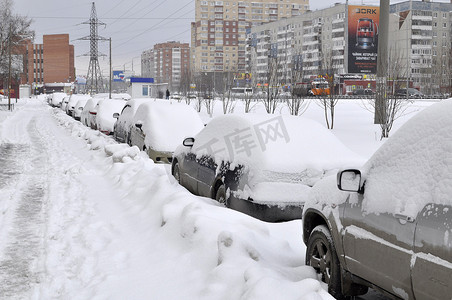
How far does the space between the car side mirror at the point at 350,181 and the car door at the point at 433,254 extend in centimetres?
Answer: 78

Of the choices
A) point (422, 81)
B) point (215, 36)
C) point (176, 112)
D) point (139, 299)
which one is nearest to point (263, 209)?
point (139, 299)

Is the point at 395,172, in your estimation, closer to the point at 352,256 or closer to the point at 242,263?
the point at 352,256

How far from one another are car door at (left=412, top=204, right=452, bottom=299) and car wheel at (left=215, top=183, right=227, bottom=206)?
13.3 ft

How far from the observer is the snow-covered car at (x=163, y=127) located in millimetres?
12734

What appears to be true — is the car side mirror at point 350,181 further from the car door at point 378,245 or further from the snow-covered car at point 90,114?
the snow-covered car at point 90,114

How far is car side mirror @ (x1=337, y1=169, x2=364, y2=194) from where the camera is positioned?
419cm

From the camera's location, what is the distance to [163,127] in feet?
43.0

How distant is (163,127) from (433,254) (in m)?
10.2

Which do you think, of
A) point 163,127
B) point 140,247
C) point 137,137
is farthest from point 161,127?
point 140,247

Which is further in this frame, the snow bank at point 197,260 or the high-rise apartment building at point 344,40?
the high-rise apartment building at point 344,40

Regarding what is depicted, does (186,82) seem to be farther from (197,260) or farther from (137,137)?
(197,260)

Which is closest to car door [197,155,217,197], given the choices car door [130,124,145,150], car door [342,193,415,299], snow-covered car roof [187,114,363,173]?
snow-covered car roof [187,114,363,173]

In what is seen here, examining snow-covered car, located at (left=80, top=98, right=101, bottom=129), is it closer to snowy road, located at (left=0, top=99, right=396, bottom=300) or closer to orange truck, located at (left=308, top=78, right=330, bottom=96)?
orange truck, located at (left=308, top=78, right=330, bottom=96)

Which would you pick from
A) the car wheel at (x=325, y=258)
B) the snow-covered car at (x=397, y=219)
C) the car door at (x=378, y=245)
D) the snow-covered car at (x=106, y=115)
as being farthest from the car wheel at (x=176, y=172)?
the snow-covered car at (x=106, y=115)
